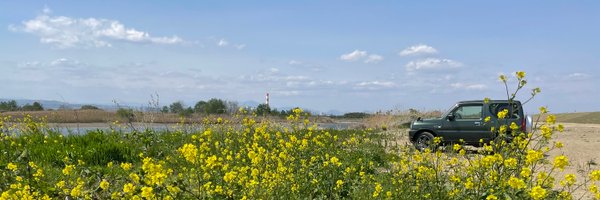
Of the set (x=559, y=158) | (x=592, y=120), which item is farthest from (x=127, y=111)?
(x=592, y=120)

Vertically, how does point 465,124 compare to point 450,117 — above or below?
below

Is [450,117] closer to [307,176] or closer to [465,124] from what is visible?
[465,124]

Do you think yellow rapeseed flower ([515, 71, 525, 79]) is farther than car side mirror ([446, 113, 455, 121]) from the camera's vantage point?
No

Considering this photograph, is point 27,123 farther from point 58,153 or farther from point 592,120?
point 592,120

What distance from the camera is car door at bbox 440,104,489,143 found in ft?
41.9

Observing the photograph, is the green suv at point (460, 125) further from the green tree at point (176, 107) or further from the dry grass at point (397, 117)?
the dry grass at point (397, 117)

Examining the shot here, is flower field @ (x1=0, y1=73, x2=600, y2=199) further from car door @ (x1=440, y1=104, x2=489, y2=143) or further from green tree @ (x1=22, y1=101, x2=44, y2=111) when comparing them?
green tree @ (x1=22, y1=101, x2=44, y2=111)

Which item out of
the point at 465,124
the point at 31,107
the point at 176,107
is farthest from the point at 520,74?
the point at 31,107

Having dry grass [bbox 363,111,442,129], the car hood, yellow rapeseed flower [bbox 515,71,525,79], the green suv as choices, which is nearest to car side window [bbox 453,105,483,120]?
the green suv

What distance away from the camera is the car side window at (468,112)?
1287cm

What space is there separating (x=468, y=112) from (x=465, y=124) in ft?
1.15

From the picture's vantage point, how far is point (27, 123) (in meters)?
10.7

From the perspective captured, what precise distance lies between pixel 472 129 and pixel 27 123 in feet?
33.3

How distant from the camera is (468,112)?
13.1 metres
